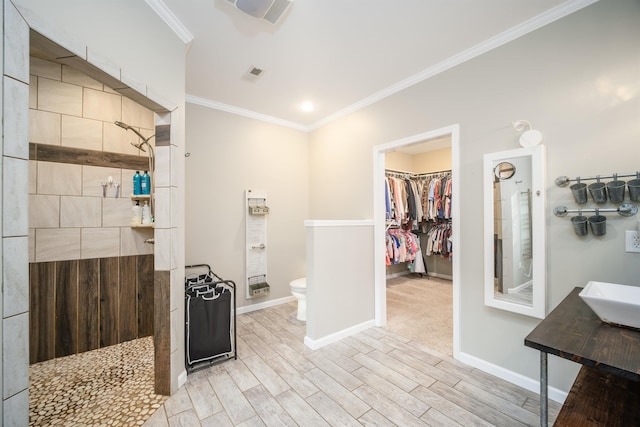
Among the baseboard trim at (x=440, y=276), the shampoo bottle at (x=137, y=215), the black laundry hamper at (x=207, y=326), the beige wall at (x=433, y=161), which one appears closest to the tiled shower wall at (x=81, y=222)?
the shampoo bottle at (x=137, y=215)

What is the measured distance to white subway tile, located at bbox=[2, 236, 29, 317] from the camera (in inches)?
37.3

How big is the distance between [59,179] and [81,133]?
1.49 feet

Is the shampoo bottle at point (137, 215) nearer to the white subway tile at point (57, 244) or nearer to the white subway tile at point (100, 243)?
the white subway tile at point (100, 243)

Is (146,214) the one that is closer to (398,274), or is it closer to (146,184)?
(146,184)

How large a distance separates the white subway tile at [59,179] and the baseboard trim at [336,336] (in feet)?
8.28

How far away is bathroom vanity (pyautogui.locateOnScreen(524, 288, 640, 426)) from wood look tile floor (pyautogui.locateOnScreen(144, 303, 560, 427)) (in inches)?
24.5

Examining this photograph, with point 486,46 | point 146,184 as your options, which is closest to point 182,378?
point 146,184

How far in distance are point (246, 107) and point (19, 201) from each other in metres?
2.64

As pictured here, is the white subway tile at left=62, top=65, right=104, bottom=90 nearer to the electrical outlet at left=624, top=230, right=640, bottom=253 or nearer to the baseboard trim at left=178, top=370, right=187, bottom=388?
the baseboard trim at left=178, top=370, right=187, bottom=388

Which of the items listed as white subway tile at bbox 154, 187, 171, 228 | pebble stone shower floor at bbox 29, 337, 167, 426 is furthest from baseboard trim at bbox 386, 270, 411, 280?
white subway tile at bbox 154, 187, 171, 228

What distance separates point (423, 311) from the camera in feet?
10.9

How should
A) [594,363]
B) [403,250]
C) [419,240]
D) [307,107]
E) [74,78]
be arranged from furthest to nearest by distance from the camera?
1. [419,240]
2. [403,250]
3. [307,107]
4. [74,78]
5. [594,363]

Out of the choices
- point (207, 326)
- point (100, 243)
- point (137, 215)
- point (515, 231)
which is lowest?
point (207, 326)

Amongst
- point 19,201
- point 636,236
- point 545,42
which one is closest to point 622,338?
point 636,236
